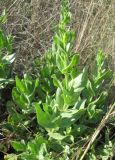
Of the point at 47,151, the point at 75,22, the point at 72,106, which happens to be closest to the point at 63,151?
the point at 47,151

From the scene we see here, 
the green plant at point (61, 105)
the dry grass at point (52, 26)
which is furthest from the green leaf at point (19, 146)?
the dry grass at point (52, 26)

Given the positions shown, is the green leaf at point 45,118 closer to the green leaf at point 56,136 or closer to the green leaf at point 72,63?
the green leaf at point 56,136

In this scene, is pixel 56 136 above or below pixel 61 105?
below

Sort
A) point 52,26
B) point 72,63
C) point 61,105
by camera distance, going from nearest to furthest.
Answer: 1. point 72,63
2. point 61,105
3. point 52,26

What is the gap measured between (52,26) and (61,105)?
0.92 meters

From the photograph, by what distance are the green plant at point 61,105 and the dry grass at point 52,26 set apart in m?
0.35

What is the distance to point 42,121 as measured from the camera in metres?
1.73

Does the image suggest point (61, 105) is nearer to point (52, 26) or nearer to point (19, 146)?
point (19, 146)

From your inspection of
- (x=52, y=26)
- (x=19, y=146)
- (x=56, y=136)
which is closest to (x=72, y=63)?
(x=56, y=136)

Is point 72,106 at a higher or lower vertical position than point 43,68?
lower

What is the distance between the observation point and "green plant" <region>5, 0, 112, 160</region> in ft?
5.48

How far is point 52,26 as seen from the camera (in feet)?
8.22

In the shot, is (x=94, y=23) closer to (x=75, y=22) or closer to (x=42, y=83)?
(x=75, y=22)

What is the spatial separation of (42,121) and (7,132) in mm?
259
